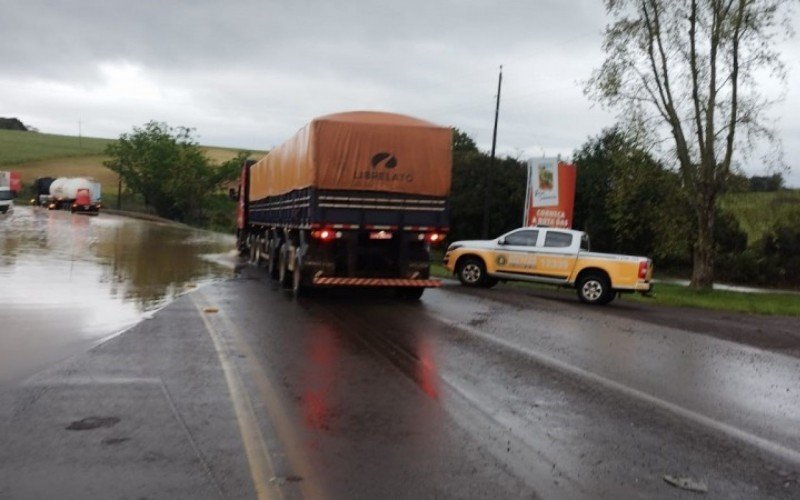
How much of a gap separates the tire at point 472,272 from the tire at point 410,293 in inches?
173

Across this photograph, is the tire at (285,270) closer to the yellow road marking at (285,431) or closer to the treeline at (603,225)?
the yellow road marking at (285,431)

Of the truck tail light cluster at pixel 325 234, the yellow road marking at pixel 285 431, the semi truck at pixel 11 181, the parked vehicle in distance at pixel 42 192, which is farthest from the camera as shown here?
the parked vehicle in distance at pixel 42 192

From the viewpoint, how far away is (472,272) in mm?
21844

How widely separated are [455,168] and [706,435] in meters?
43.0

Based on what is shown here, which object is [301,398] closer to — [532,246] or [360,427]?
[360,427]

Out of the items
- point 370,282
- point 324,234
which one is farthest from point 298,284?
point 370,282

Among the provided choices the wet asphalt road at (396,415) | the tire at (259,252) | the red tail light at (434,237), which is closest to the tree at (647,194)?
the tire at (259,252)

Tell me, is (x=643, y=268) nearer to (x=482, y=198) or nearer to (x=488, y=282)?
(x=488, y=282)

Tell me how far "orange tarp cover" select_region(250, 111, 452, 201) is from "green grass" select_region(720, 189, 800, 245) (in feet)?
52.9

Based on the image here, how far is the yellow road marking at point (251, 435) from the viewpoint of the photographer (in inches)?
203

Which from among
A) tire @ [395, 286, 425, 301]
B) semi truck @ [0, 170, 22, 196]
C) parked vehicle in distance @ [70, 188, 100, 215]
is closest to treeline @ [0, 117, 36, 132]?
semi truck @ [0, 170, 22, 196]

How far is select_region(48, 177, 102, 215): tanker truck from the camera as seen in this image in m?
72.7

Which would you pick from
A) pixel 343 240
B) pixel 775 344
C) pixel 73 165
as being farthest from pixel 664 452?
pixel 73 165

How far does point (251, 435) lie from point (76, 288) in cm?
1176
